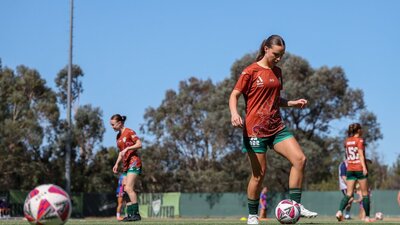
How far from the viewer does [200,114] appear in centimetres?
5822

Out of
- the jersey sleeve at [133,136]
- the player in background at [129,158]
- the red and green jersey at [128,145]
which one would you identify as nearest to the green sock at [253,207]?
the player in background at [129,158]

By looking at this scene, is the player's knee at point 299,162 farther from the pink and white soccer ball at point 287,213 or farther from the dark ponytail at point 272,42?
the dark ponytail at point 272,42

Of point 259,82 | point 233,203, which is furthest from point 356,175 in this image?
point 233,203

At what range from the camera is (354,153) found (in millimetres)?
14414

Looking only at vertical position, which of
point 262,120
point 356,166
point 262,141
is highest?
point 262,120

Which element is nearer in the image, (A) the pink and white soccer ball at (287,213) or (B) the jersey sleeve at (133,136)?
(A) the pink and white soccer ball at (287,213)

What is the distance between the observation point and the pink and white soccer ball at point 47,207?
654 cm

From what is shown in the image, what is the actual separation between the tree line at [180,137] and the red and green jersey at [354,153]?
32.4 metres

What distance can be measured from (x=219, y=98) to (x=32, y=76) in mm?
15682

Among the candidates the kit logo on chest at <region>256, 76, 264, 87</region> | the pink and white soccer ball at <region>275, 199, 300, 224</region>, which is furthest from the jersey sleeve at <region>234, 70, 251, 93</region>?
the pink and white soccer ball at <region>275, 199, 300, 224</region>

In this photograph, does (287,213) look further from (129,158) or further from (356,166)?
(356,166)

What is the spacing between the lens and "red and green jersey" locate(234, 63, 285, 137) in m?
8.93

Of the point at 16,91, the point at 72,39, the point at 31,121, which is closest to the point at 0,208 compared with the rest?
the point at 72,39

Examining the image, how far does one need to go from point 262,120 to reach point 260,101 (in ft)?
0.84
